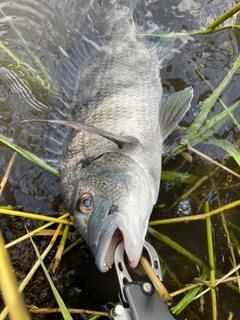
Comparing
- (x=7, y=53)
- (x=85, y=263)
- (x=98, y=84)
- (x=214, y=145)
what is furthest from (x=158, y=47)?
(x=85, y=263)

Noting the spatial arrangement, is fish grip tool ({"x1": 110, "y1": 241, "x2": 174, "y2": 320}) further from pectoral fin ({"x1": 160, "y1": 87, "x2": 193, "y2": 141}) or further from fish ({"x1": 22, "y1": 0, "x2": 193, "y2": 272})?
pectoral fin ({"x1": 160, "y1": 87, "x2": 193, "y2": 141})

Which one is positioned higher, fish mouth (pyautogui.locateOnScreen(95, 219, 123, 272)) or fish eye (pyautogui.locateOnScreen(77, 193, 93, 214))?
fish eye (pyautogui.locateOnScreen(77, 193, 93, 214))

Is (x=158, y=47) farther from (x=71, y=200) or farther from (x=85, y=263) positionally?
(x=85, y=263)

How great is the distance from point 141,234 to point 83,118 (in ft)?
3.17

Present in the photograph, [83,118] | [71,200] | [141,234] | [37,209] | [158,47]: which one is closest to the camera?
[141,234]

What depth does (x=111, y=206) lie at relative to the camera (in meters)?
1.93

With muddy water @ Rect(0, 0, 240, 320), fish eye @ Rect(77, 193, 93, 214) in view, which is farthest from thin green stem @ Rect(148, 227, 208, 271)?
fish eye @ Rect(77, 193, 93, 214)

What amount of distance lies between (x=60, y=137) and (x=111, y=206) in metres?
0.89

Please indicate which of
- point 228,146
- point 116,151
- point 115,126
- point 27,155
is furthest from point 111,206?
point 228,146

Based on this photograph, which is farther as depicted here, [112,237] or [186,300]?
[186,300]

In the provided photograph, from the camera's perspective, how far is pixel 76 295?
8.42 feet

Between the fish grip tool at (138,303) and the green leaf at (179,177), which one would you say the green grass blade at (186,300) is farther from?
the green leaf at (179,177)

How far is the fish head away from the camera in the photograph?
185 centimetres

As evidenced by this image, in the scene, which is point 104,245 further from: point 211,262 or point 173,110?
point 173,110
